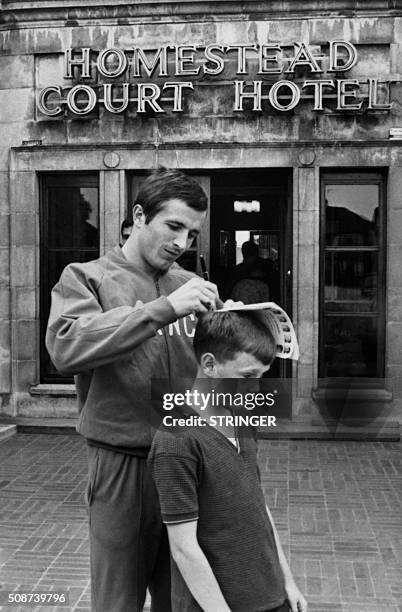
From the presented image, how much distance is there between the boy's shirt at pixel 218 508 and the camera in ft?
6.47

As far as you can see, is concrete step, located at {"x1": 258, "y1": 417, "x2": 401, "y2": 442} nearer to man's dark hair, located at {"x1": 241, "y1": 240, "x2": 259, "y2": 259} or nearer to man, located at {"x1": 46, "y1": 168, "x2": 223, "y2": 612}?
man's dark hair, located at {"x1": 241, "y1": 240, "x2": 259, "y2": 259}

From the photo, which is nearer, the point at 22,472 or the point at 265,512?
the point at 265,512

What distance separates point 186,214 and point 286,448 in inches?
255

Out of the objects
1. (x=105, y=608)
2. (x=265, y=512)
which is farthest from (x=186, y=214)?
(x=105, y=608)

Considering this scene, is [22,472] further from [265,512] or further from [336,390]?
[265,512]

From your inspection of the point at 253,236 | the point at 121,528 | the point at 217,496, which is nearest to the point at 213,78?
the point at 253,236

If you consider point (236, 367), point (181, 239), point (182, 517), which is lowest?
point (182, 517)

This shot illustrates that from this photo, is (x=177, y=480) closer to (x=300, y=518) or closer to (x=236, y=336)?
(x=236, y=336)

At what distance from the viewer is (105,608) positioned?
2.42 m

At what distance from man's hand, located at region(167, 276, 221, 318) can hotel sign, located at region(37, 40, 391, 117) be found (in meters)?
7.22

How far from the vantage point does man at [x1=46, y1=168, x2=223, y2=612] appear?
227cm

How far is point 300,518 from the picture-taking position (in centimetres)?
582

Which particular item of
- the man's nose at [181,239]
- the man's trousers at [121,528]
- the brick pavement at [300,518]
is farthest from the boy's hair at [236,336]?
the brick pavement at [300,518]

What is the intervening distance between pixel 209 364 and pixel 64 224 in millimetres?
7745
